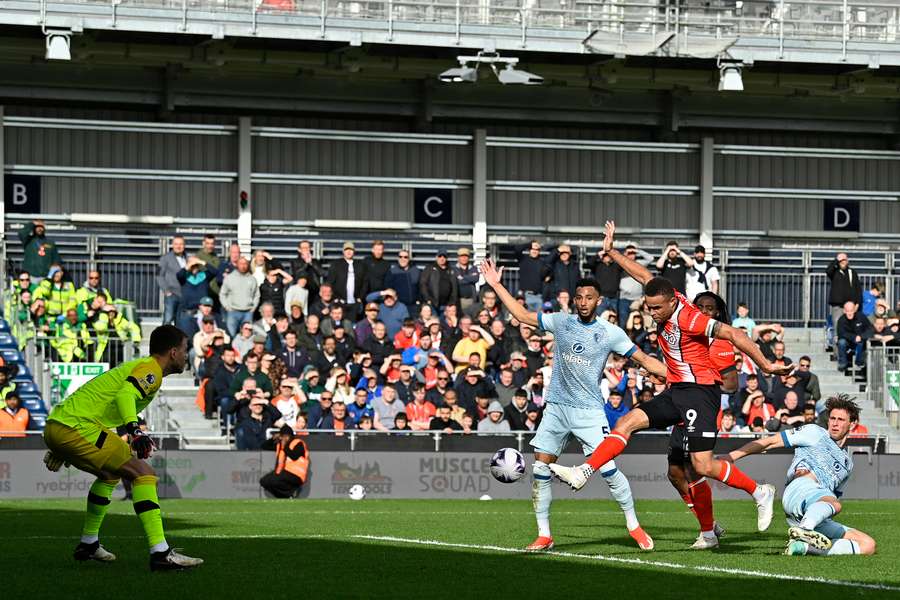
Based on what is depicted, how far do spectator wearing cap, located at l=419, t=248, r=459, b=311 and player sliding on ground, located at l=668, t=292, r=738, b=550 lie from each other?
14955 mm

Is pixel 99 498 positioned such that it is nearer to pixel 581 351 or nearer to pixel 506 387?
pixel 581 351

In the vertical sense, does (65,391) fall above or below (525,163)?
below

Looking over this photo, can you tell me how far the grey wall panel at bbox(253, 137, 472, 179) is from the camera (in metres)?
33.5

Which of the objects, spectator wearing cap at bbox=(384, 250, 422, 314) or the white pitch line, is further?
spectator wearing cap at bbox=(384, 250, 422, 314)

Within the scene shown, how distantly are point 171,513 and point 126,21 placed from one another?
13609 millimetres

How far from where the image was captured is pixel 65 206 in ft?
106

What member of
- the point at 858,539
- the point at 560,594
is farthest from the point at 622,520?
the point at 560,594

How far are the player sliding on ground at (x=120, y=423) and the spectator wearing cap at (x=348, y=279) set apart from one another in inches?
676

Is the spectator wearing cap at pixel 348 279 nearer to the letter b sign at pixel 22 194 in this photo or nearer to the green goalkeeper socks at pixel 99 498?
the letter b sign at pixel 22 194

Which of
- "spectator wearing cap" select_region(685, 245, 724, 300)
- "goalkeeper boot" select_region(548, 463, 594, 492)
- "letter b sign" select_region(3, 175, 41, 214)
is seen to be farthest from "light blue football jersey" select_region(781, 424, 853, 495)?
"letter b sign" select_region(3, 175, 41, 214)

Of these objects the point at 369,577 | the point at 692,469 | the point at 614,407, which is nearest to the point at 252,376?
the point at 614,407

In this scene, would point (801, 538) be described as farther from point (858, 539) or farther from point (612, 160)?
point (612, 160)

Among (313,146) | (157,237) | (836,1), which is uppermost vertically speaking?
(836,1)

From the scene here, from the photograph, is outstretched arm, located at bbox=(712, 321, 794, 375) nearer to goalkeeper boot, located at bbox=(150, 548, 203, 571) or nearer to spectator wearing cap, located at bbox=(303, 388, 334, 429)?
goalkeeper boot, located at bbox=(150, 548, 203, 571)
